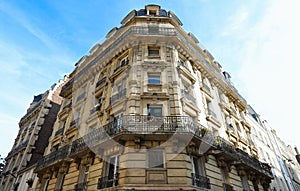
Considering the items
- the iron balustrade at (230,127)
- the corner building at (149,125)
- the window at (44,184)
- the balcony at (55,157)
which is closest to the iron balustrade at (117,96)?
the corner building at (149,125)

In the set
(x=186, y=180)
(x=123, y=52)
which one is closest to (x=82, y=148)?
(x=186, y=180)

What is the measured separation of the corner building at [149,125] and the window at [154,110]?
5cm

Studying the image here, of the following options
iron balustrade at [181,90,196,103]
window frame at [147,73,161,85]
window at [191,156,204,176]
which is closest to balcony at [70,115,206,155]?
window at [191,156,204,176]

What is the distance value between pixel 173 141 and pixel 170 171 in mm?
1349

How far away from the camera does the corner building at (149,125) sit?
9.16 meters

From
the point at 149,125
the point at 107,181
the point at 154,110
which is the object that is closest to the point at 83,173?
the point at 107,181

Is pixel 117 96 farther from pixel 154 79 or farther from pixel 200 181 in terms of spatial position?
pixel 200 181

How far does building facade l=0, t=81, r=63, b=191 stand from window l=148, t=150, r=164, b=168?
11.1 metres

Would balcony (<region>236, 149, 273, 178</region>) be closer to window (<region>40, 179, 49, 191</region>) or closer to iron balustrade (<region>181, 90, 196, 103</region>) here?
iron balustrade (<region>181, 90, 196, 103</region>)

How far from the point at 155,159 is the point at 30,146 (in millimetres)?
16804

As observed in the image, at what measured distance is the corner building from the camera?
9.16 metres

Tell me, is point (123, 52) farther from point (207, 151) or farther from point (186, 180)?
point (186, 180)

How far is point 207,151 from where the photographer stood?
1027cm

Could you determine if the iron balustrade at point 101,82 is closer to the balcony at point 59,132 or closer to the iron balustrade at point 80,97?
the iron balustrade at point 80,97
